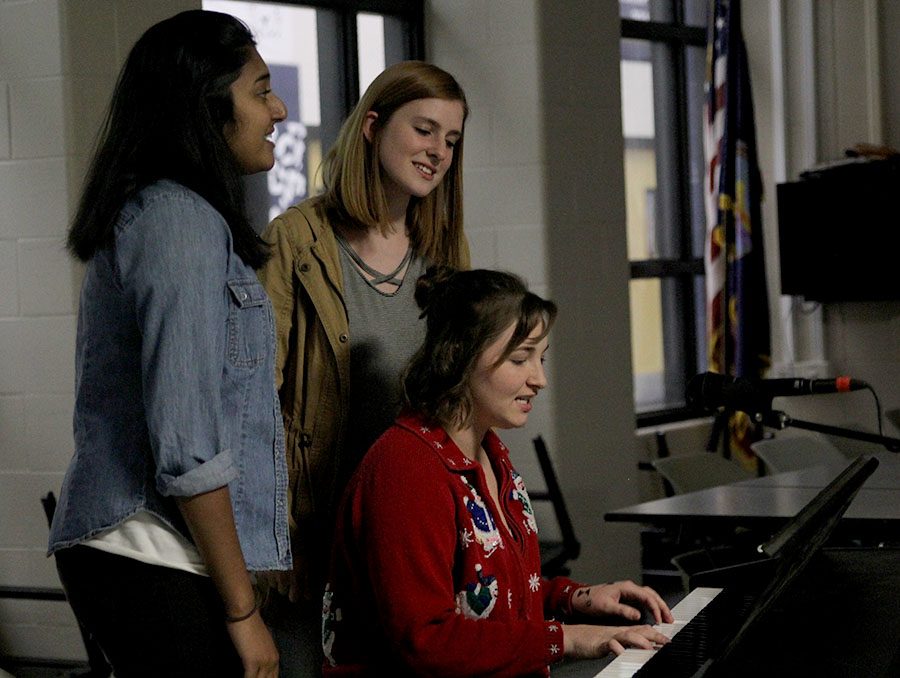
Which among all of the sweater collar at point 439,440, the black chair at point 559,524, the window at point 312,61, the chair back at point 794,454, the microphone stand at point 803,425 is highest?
the window at point 312,61

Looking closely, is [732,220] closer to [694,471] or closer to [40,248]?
[694,471]

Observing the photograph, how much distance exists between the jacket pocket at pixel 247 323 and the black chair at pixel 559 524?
8.87 ft

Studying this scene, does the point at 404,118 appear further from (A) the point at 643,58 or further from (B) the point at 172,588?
(A) the point at 643,58

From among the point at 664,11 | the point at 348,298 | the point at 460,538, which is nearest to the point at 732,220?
the point at 664,11

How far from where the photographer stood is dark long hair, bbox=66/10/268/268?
162cm

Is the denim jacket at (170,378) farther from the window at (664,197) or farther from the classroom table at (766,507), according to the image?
the window at (664,197)

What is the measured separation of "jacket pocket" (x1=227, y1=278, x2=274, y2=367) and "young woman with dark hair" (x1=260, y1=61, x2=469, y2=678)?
18.2 inches

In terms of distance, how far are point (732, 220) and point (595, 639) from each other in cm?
455

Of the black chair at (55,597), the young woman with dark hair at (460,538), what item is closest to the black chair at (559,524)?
the black chair at (55,597)

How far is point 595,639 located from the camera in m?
1.80

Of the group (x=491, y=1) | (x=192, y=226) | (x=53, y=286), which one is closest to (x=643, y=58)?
(x=491, y=1)

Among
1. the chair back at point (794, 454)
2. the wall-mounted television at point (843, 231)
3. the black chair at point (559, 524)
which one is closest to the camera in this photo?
the black chair at point (559, 524)

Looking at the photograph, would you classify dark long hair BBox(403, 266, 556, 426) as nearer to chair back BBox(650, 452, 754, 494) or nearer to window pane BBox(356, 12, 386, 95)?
chair back BBox(650, 452, 754, 494)

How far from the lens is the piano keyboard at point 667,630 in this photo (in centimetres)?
159
